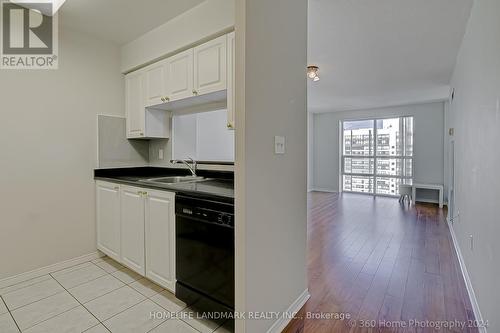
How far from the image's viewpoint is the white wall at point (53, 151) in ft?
7.38

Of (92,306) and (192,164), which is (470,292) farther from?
(92,306)

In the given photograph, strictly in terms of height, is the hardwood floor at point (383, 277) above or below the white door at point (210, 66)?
below

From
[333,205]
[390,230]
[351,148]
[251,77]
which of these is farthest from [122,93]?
[351,148]

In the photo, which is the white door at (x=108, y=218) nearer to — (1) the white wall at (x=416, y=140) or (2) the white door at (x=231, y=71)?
(2) the white door at (x=231, y=71)

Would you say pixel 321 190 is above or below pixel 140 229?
below

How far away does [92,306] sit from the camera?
1895mm

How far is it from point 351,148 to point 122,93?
6.38m

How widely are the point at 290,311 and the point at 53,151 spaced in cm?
267

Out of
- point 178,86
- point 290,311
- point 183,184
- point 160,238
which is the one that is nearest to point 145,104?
point 178,86

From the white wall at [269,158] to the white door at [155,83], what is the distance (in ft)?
4.68

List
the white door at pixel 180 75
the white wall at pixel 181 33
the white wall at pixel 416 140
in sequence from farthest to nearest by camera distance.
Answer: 1. the white wall at pixel 416 140
2. the white door at pixel 180 75
3. the white wall at pixel 181 33

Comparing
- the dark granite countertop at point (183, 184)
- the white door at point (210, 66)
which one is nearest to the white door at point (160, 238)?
the dark granite countertop at point (183, 184)

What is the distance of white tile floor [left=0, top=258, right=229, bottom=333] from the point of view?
1677 millimetres

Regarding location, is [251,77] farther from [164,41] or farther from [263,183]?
[164,41]
